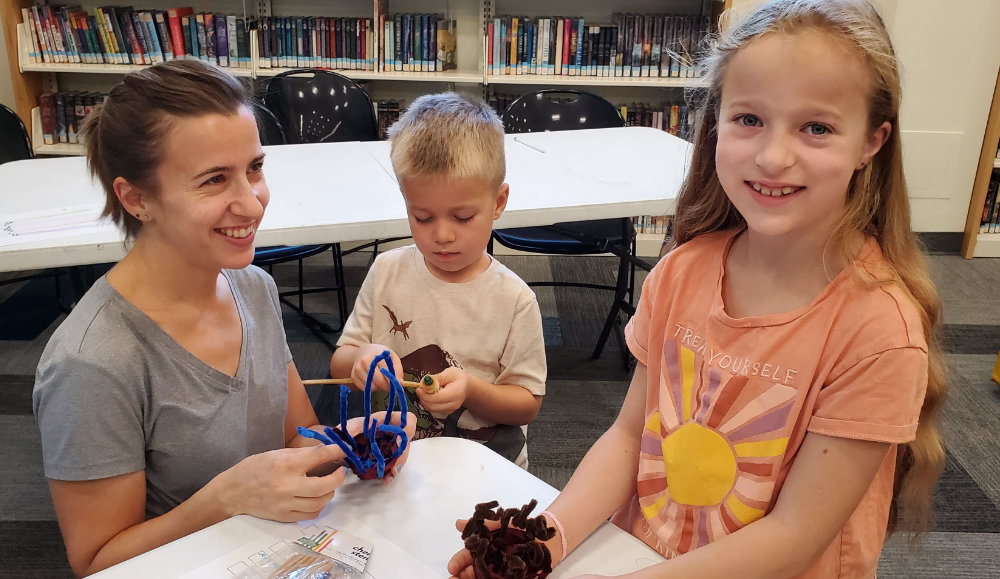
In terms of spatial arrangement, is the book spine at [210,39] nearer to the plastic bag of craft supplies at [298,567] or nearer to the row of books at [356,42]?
the row of books at [356,42]

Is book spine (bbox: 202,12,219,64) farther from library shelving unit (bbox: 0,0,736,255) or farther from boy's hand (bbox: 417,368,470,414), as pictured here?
boy's hand (bbox: 417,368,470,414)

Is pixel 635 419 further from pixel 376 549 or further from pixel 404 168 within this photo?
pixel 404 168

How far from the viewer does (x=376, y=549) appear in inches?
36.4

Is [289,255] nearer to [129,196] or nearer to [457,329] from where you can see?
[457,329]

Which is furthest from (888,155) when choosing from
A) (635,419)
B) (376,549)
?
(376,549)

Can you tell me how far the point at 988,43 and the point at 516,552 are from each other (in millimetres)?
4404

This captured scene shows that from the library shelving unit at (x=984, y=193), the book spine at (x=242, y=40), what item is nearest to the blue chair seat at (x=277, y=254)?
the book spine at (x=242, y=40)

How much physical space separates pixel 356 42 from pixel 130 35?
1.15m

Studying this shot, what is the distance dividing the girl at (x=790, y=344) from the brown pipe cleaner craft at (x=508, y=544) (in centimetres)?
5

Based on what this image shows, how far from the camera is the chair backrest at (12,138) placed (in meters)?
3.06

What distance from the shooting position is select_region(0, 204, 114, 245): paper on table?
5.88ft

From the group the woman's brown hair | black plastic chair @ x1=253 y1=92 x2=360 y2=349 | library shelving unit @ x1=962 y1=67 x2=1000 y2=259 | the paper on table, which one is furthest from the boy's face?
library shelving unit @ x1=962 y1=67 x2=1000 y2=259

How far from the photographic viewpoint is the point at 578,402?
2879mm

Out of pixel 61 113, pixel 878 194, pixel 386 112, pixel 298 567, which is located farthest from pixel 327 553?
pixel 61 113
